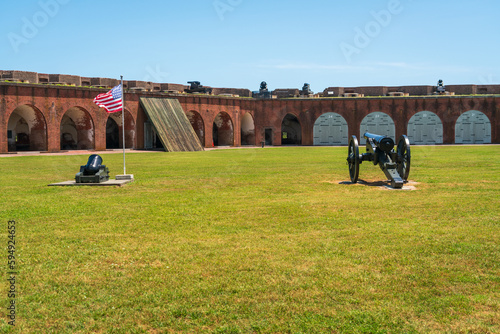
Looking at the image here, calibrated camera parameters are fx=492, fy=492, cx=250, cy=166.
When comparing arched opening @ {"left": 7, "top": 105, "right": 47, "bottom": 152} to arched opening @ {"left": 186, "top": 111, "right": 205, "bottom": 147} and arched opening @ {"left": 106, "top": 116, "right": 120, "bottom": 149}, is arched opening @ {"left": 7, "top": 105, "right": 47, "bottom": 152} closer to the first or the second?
arched opening @ {"left": 106, "top": 116, "right": 120, "bottom": 149}

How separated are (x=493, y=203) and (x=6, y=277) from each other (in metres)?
7.44

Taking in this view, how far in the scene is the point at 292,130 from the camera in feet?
158

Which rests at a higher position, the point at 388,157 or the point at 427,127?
the point at 427,127

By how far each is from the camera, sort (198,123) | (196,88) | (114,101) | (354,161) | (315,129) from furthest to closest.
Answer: (315,129) → (196,88) → (198,123) → (114,101) → (354,161)

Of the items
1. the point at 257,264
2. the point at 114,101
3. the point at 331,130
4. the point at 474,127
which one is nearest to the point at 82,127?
the point at 114,101

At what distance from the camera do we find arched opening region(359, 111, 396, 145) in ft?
137

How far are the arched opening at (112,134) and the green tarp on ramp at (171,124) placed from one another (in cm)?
475

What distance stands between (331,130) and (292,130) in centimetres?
644

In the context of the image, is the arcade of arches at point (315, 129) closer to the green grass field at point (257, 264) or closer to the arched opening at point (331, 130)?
the arched opening at point (331, 130)

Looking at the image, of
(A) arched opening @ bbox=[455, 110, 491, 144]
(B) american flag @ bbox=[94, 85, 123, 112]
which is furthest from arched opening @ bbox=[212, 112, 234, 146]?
(B) american flag @ bbox=[94, 85, 123, 112]

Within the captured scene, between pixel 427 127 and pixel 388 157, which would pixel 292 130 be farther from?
pixel 388 157

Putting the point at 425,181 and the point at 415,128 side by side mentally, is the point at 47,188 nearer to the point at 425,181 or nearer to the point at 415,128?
the point at 425,181

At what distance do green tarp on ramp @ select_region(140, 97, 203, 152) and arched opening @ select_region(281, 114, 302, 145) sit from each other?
14323 mm

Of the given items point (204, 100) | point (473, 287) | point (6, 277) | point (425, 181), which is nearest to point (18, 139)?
point (204, 100)
